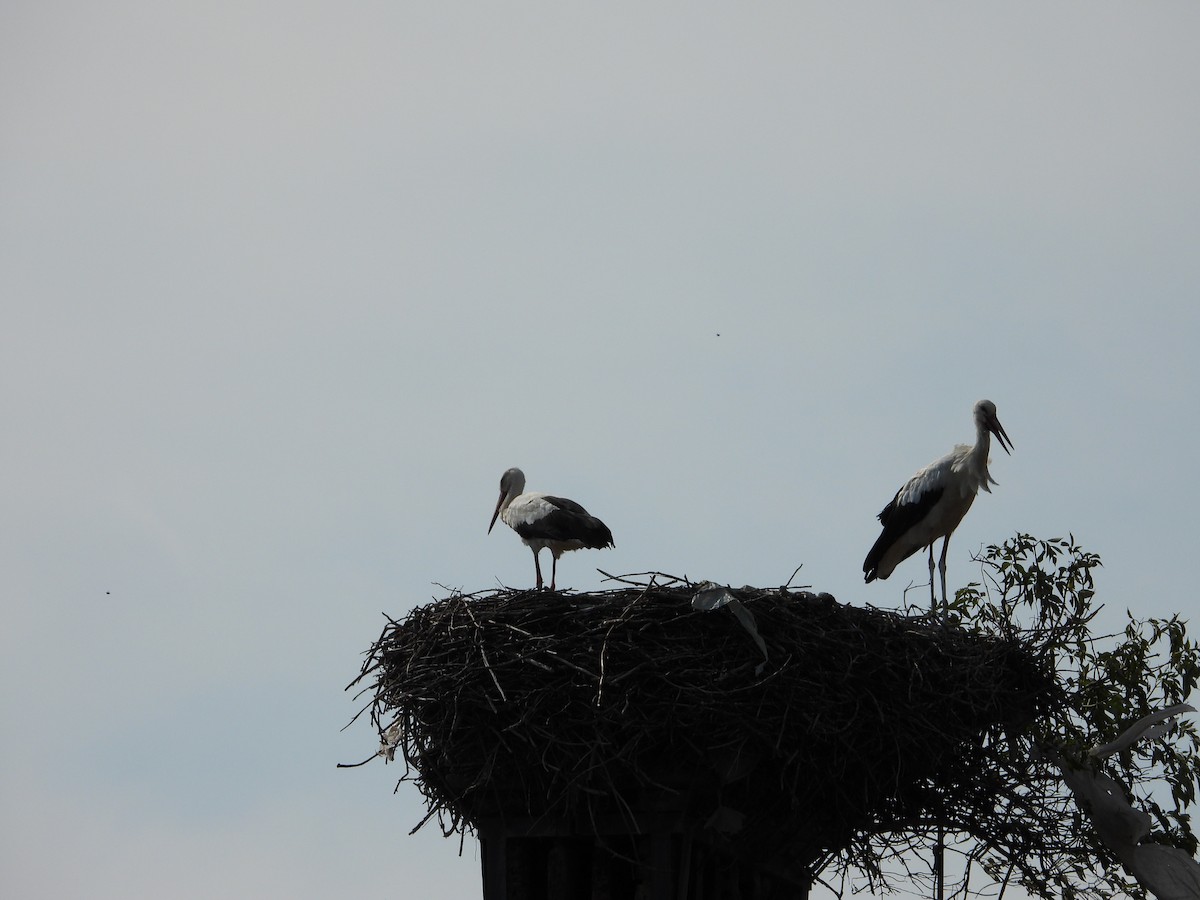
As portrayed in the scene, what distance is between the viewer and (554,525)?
1280 cm

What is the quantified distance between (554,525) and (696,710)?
4.25 m

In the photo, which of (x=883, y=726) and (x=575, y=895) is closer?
(x=883, y=726)

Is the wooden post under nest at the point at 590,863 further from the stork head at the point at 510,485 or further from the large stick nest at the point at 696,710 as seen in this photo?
the stork head at the point at 510,485

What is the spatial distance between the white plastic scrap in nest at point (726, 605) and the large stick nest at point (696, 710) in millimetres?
→ 19

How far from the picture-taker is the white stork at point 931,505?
12.9 metres

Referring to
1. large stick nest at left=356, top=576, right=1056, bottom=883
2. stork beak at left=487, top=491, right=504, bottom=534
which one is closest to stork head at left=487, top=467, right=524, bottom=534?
stork beak at left=487, top=491, right=504, bottom=534

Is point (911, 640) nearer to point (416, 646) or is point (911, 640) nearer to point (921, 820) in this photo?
point (921, 820)

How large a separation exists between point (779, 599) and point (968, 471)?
13.3 feet

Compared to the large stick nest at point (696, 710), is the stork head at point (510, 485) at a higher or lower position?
higher

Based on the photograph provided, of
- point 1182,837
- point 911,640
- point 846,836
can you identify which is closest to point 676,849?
point 846,836

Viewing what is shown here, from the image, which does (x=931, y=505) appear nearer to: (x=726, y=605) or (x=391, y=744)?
(x=726, y=605)

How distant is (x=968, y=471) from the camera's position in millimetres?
12875

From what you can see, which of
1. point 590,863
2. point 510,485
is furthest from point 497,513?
point 590,863

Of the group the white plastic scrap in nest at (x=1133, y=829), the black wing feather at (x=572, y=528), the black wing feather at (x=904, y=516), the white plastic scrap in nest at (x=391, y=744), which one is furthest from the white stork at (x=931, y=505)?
the white plastic scrap in nest at (x=391, y=744)
